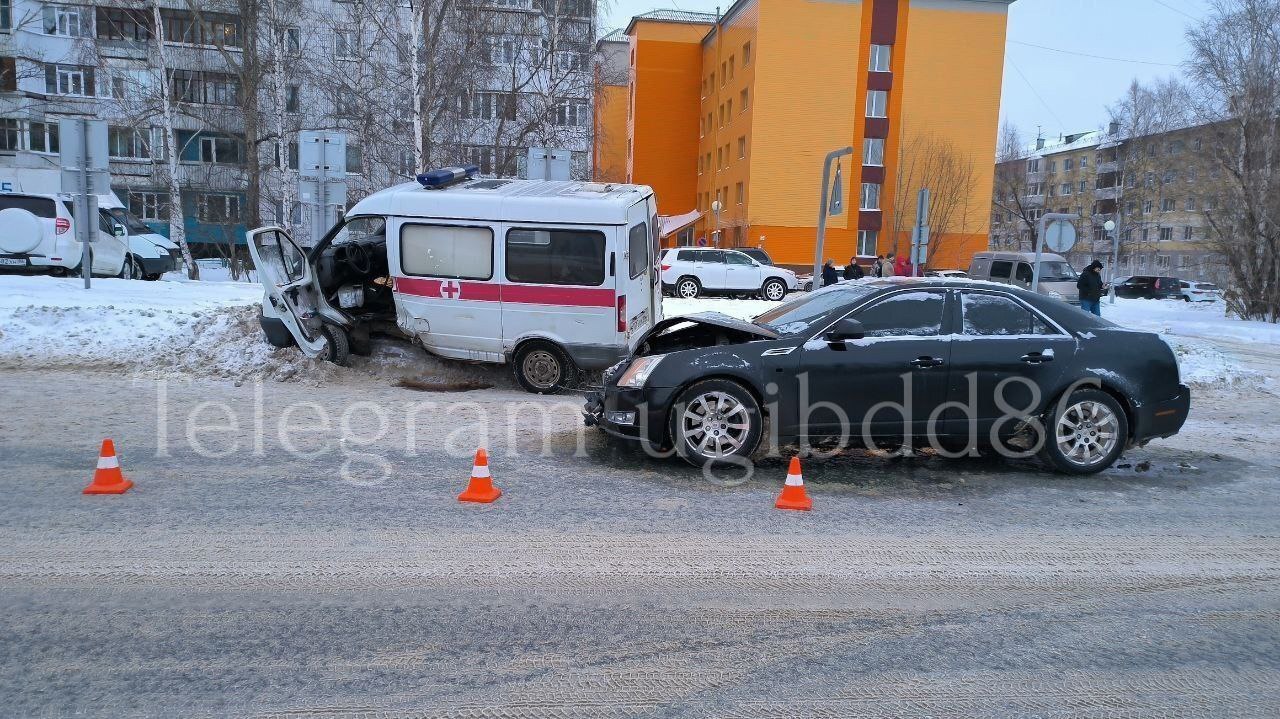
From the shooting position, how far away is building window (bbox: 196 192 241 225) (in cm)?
3128

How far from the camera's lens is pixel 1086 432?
6.87m

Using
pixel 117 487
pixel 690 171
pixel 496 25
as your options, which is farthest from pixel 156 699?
pixel 690 171

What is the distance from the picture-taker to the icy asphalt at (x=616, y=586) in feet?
11.4

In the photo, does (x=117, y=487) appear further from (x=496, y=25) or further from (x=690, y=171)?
(x=690, y=171)

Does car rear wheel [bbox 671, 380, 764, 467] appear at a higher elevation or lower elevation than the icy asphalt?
higher

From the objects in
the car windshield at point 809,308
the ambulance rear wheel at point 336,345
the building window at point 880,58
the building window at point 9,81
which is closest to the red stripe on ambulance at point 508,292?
the ambulance rear wheel at point 336,345

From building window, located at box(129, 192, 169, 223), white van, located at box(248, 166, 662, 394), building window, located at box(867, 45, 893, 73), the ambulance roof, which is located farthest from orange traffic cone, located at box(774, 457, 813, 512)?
building window, located at box(129, 192, 169, 223)

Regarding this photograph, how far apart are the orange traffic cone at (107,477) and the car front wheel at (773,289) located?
2280cm

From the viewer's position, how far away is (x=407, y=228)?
10336 mm

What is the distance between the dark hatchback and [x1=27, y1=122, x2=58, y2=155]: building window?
191ft

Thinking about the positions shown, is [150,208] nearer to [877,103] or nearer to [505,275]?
[877,103]

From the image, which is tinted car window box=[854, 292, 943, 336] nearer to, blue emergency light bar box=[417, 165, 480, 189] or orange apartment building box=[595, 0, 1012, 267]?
blue emergency light bar box=[417, 165, 480, 189]

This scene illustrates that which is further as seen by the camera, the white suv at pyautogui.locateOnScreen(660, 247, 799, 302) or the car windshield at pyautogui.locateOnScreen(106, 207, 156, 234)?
the white suv at pyautogui.locateOnScreen(660, 247, 799, 302)

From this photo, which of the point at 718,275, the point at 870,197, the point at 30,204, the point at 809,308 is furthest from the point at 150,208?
the point at 809,308
